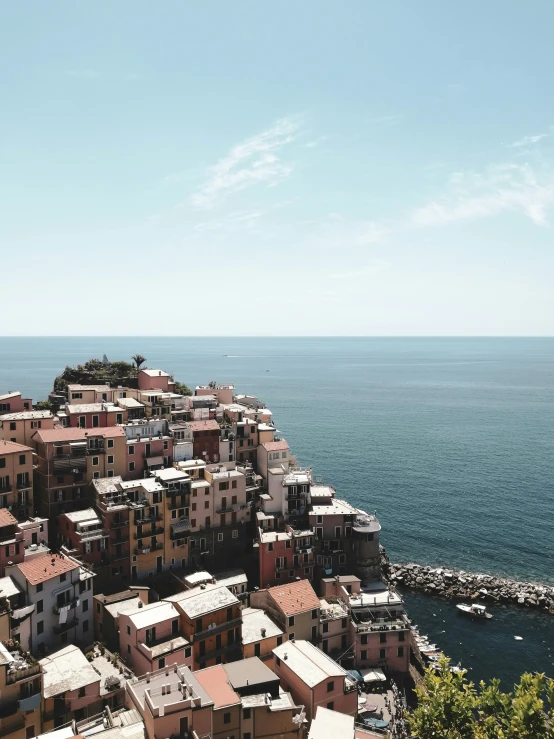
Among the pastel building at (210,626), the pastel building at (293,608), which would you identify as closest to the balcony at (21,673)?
the pastel building at (210,626)

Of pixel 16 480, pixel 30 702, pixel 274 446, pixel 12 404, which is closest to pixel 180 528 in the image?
pixel 16 480

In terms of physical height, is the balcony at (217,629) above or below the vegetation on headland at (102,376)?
below

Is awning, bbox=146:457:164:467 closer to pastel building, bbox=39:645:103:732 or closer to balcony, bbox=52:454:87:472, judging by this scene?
balcony, bbox=52:454:87:472

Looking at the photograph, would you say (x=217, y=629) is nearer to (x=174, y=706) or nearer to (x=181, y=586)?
(x=181, y=586)

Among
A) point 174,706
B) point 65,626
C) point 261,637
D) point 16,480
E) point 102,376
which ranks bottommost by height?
point 261,637

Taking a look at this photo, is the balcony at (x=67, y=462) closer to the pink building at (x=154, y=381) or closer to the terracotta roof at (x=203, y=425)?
the terracotta roof at (x=203, y=425)

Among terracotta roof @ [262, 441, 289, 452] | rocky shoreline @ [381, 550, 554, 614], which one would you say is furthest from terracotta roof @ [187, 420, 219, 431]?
rocky shoreline @ [381, 550, 554, 614]
